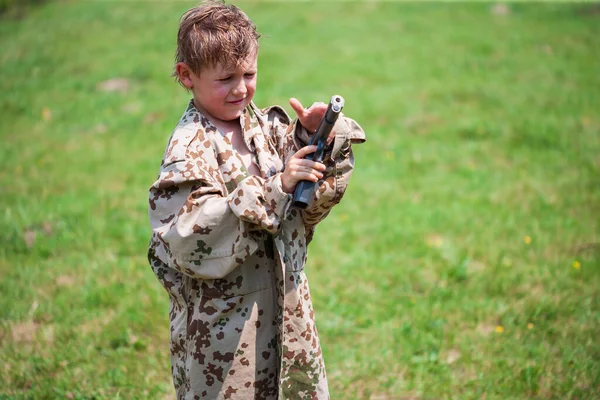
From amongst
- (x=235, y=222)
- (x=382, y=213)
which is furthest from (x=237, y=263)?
(x=382, y=213)

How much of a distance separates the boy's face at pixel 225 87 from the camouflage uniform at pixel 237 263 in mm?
73

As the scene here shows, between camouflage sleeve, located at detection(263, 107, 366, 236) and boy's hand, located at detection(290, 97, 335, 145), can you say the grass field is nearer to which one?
camouflage sleeve, located at detection(263, 107, 366, 236)

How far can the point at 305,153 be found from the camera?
82.3 inches

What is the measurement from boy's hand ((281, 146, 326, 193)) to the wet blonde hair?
0.42m

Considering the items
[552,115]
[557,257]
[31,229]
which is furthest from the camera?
[552,115]

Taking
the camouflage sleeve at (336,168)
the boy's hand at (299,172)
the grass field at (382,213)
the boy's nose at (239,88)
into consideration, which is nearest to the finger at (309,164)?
the boy's hand at (299,172)

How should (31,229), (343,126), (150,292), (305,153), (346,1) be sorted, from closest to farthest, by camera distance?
1. (305,153)
2. (343,126)
3. (150,292)
4. (31,229)
5. (346,1)

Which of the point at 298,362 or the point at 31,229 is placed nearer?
the point at 298,362

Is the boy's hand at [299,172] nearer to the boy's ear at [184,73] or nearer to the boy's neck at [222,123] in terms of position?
the boy's neck at [222,123]

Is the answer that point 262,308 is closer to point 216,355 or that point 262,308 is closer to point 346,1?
point 216,355

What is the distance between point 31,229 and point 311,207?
152 inches

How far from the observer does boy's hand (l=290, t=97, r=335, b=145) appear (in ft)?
7.28

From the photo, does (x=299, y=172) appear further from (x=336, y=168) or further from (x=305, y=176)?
(x=336, y=168)

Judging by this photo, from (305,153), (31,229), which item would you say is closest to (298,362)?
(305,153)
